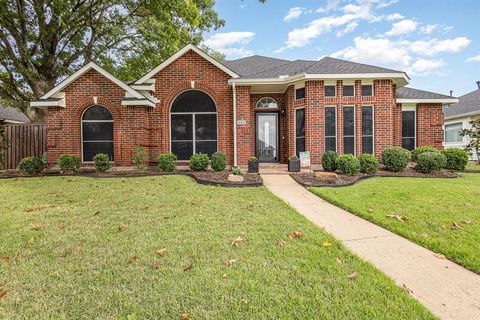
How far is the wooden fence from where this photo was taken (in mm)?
12484

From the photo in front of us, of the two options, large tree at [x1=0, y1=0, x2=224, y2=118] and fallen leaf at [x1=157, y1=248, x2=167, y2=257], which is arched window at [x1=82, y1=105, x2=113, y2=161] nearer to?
large tree at [x1=0, y1=0, x2=224, y2=118]

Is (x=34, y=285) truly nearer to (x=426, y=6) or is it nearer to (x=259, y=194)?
(x=259, y=194)

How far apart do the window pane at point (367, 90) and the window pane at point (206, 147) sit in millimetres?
6807

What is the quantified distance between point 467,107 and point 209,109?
20599 mm

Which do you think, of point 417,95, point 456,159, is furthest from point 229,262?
point 417,95

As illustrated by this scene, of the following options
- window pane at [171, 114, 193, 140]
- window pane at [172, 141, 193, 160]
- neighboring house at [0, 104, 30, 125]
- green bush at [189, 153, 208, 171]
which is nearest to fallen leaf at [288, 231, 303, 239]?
green bush at [189, 153, 208, 171]

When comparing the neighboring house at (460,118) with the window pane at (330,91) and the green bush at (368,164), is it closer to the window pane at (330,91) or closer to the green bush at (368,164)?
the window pane at (330,91)

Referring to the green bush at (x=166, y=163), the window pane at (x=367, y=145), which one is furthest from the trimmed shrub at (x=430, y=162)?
the green bush at (x=166, y=163)

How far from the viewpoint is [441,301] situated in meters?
2.18

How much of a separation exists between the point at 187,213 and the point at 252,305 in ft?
9.44

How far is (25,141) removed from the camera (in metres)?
12.6

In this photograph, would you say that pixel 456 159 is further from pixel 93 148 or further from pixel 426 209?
pixel 93 148

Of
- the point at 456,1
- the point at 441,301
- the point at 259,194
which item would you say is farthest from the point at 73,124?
the point at 456,1

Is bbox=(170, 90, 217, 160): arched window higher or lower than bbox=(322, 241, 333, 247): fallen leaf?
higher
